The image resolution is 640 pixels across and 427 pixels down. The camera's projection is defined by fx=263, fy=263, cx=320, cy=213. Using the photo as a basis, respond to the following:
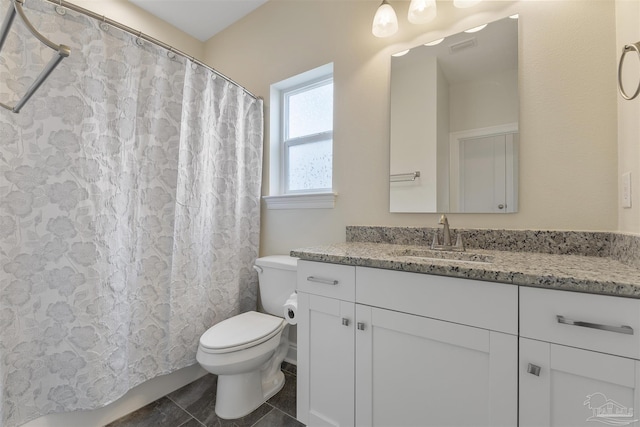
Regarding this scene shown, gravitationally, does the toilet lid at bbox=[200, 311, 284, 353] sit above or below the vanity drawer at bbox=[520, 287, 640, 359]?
below

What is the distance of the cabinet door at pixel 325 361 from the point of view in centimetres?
109

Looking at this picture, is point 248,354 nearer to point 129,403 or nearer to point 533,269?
point 129,403

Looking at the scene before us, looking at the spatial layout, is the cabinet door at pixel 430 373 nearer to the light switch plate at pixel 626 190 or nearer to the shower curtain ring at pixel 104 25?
the light switch plate at pixel 626 190

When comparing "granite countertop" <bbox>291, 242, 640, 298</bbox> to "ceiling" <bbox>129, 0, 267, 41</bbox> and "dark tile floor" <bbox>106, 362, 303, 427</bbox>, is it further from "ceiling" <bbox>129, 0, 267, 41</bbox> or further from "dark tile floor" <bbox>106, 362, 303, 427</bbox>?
"ceiling" <bbox>129, 0, 267, 41</bbox>

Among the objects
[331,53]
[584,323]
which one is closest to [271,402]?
[584,323]

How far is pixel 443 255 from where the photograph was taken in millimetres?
1246

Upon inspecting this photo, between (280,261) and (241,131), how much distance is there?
977 mm

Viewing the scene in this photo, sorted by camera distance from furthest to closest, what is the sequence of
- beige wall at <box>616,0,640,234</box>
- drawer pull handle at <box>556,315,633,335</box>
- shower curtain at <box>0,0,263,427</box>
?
1. shower curtain at <box>0,0,263,427</box>
2. beige wall at <box>616,0,640,234</box>
3. drawer pull handle at <box>556,315,633,335</box>

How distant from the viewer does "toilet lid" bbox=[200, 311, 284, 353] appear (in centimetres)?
131

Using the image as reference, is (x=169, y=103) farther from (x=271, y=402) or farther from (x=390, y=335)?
(x=271, y=402)

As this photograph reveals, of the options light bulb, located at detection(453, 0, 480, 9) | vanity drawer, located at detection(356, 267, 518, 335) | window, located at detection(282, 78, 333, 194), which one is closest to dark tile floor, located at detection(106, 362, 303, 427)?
vanity drawer, located at detection(356, 267, 518, 335)

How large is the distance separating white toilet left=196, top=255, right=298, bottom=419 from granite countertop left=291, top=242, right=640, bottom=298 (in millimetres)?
555

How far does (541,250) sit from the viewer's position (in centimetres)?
115

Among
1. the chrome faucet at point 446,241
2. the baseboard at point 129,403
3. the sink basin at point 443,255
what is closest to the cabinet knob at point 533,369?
the sink basin at point 443,255
